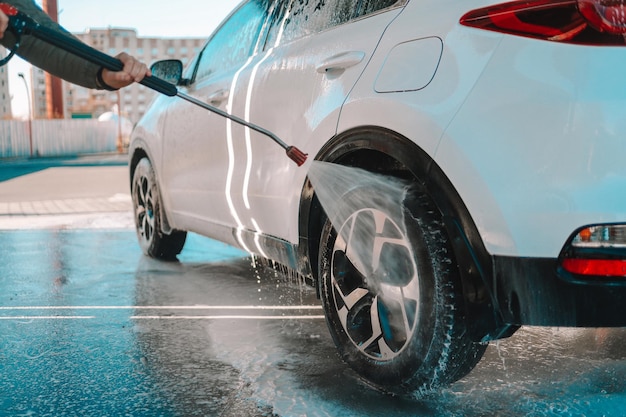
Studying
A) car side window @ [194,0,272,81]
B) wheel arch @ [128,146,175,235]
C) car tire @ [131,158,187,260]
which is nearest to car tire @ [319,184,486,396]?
car side window @ [194,0,272,81]

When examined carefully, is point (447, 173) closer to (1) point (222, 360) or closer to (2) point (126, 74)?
(1) point (222, 360)

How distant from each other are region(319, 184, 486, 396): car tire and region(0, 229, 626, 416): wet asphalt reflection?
0.51ft

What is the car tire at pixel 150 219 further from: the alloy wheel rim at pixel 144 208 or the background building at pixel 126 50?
the background building at pixel 126 50

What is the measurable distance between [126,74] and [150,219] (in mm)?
2766

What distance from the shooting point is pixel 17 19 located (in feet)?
9.93

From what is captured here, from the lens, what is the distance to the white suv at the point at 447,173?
2150 millimetres

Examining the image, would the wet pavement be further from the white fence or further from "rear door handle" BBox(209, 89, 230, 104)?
the white fence

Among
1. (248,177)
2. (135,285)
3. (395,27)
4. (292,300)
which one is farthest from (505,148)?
(135,285)

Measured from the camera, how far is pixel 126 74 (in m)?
3.28

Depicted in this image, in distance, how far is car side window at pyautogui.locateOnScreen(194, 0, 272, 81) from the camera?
4230mm

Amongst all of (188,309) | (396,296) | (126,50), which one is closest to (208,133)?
(188,309)

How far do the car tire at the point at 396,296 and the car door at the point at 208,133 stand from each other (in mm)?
1443

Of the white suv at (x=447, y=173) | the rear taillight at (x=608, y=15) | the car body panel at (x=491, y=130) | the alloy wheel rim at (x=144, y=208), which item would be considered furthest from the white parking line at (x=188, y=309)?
the rear taillight at (x=608, y=15)

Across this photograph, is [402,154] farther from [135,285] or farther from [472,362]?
[135,285]
